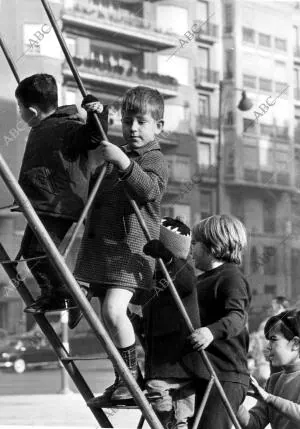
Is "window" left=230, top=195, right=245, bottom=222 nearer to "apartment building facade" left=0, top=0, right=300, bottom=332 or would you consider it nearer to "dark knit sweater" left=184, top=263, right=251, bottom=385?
"apartment building facade" left=0, top=0, right=300, bottom=332

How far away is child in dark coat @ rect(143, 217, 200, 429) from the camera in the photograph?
3533 millimetres

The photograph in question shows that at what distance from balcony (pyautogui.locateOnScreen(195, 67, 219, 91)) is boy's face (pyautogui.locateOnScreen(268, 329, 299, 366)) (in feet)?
60.9

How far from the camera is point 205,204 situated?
23.6 m

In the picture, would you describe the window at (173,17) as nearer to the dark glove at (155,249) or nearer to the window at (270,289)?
the window at (270,289)

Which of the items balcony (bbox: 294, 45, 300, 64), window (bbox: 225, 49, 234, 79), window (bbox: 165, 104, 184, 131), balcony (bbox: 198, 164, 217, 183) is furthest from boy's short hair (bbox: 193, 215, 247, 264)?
window (bbox: 225, 49, 234, 79)

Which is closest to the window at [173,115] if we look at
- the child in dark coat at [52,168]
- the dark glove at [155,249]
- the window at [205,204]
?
the window at [205,204]

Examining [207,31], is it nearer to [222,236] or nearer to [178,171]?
[178,171]

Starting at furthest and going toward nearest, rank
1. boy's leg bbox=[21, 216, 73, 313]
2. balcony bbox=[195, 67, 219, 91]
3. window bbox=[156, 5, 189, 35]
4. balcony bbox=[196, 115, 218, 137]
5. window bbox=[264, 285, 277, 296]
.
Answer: window bbox=[264, 285, 277, 296], balcony bbox=[195, 67, 219, 91], window bbox=[156, 5, 189, 35], balcony bbox=[196, 115, 218, 137], boy's leg bbox=[21, 216, 73, 313]

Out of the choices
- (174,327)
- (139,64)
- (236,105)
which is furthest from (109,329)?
(236,105)

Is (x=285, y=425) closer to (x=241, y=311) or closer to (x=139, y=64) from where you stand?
(x=241, y=311)

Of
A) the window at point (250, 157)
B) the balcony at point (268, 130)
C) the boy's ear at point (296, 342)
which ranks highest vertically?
the balcony at point (268, 130)

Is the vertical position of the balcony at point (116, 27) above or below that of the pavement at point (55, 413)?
above

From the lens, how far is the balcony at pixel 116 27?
63.7ft

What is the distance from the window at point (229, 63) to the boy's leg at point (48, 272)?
63.8 ft
